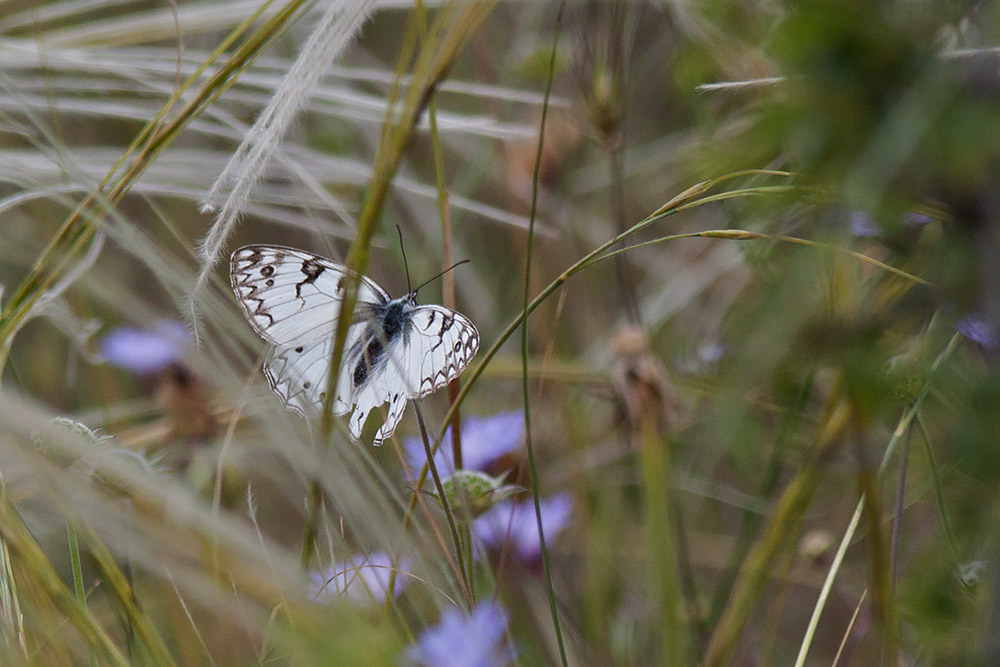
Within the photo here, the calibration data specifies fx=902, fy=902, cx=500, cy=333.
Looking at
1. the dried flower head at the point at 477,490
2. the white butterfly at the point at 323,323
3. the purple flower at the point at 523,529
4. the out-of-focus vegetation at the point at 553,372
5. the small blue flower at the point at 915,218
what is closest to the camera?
the out-of-focus vegetation at the point at 553,372

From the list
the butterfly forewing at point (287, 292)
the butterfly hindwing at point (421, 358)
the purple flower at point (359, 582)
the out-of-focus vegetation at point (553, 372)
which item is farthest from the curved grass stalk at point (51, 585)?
the butterfly forewing at point (287, 292)

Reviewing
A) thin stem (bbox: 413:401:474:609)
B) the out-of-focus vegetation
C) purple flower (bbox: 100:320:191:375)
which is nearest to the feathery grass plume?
the out-of-focus vegetation

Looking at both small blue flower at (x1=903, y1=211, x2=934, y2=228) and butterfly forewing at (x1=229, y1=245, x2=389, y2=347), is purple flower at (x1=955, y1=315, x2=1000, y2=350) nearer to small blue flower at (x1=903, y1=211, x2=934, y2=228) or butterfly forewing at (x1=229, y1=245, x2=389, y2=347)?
small blue flower at (x1=903, y1=211, x2=934, y2=228)

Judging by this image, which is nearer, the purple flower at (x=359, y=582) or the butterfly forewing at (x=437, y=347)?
the purple flower at (x=359, y=582)

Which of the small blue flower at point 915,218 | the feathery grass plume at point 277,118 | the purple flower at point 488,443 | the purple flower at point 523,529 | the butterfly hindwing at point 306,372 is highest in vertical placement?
the feathery grass plume at point 277,118

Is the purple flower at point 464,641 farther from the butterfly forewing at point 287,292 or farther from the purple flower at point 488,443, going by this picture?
Answer: the butterfly forewing at point 287,292

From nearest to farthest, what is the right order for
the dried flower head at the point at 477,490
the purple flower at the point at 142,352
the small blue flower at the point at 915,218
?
1. the small blue flower at the point at 915,218
2. the dried flower head at the point at 477,490
3. the purple flower at the point at 142,352

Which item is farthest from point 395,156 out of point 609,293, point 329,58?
point 609,293

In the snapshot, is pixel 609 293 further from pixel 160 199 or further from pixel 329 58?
pixel 329 58
